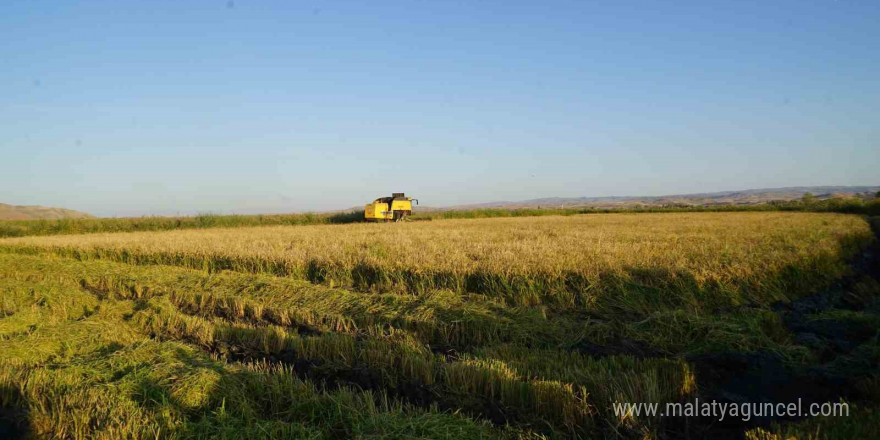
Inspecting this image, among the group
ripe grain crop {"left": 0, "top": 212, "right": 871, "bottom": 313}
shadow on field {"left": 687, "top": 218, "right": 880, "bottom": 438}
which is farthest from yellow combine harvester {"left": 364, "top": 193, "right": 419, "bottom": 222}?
shadow on field {"left": 687, "top": 218, "right": 880, "bottom": 438}

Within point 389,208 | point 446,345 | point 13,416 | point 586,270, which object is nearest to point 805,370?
point 586,270

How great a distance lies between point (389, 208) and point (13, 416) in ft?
106

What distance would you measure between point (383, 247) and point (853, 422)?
34.2 feet

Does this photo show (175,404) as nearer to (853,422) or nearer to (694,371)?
(694,371)

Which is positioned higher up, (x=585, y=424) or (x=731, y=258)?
(x=731, y=258)

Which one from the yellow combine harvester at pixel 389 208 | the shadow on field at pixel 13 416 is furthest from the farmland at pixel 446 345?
the yellow combine harvester at pixel 389 208

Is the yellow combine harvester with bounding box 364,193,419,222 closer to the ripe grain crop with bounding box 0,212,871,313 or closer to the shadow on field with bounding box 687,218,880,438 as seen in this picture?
the ripe grain crop with bounding box 0,212,871,313

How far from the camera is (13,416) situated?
3867 mm

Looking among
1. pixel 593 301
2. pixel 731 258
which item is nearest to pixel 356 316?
pixel 593 301

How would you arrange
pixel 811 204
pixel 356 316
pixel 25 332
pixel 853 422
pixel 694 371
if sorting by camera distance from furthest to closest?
pixel 811 204 → pixel 356 316 → pixel 25 332 → pixel 694 371 → pixel 853 422

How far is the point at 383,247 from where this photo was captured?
12.6m

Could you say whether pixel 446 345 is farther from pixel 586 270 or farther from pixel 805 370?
pixel 805 370

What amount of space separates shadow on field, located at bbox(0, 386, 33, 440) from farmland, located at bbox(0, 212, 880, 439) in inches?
0.8

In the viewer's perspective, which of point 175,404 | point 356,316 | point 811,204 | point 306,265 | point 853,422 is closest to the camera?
point 853,422
